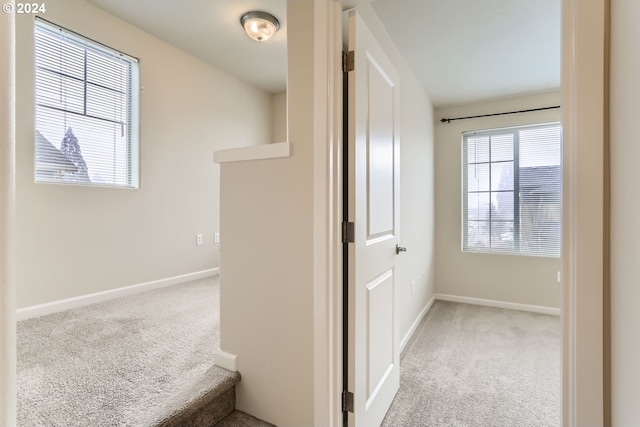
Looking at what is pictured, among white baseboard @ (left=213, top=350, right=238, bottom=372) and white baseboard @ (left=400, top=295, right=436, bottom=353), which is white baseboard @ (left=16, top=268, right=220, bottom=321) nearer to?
white baseboard @ (left=213, top=350, right=238, bottom=372)

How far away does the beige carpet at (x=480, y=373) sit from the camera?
5.52 feet

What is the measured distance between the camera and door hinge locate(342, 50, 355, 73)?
1.35 m

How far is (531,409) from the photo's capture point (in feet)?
5.70

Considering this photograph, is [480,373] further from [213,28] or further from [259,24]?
[213,28]

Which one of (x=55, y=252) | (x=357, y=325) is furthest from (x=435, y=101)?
(x=55, y=252)

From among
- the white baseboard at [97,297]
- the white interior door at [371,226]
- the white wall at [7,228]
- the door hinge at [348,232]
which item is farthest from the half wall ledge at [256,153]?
the white baseboard at [97,297]

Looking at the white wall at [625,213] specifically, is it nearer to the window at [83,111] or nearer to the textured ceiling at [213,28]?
the textured ceiling at [213,28]

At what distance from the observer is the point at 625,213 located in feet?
2.34

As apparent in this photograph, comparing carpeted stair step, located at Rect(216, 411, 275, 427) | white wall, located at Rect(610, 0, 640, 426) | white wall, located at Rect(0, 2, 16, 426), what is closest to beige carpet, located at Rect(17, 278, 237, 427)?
carpeted stair step, located at Rect(216, 411, 275, 427)

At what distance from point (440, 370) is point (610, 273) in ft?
5.42

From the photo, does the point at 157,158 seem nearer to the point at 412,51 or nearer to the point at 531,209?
the point at 412,51

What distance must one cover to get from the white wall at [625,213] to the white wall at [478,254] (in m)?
3.04

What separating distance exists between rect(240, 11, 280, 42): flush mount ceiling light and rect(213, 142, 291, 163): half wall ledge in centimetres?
159

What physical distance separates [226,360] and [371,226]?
1059 millimetres
